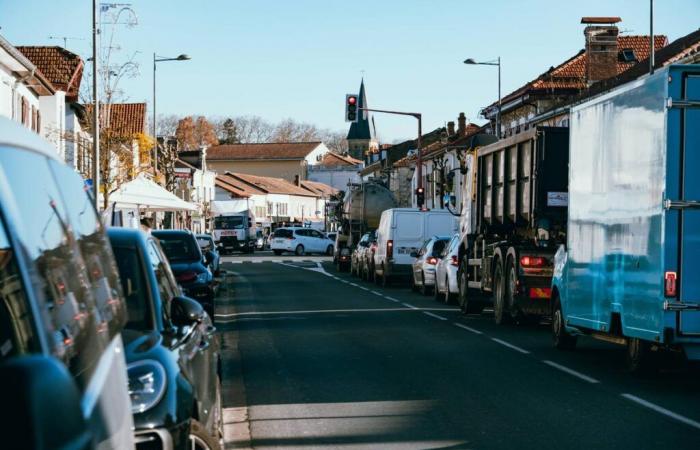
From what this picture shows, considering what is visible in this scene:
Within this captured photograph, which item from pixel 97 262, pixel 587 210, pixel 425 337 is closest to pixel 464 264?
pixel 425 337

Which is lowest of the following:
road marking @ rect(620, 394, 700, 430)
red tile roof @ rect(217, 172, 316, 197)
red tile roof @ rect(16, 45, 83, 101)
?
road marking @ rect(620, 394, 700, 430)

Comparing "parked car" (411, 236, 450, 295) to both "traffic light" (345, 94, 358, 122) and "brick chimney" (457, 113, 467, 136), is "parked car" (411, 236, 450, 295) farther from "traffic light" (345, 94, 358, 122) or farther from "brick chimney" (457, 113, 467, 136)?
"brick chimney" (457, 113, 467, 136)

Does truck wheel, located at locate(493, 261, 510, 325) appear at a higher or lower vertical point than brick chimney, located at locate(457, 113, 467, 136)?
lower

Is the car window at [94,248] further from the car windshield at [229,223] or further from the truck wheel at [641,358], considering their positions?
the car windshield at [229,223]

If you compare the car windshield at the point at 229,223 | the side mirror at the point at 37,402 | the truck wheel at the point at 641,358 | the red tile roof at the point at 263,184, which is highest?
the red tile roof at the point at 263,184

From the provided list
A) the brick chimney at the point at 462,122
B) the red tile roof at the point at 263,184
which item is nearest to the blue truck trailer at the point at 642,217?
the brick chimney at the point at 462,122

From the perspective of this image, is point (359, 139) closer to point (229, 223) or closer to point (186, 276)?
point (229, 223)

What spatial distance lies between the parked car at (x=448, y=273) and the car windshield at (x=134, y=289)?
18.2 meters

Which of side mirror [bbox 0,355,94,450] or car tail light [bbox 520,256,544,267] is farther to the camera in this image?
car tail light [bbox 520,256,544,267]

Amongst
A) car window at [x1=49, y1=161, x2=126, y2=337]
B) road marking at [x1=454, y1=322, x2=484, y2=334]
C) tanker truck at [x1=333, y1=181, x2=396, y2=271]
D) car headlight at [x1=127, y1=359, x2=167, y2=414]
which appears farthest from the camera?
tanker truck at [x1=333, y1=181, x2=396, y2=271]

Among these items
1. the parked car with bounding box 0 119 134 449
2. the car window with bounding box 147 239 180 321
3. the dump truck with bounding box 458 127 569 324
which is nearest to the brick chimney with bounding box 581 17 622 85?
the dump truck with bounding box 458 127 569 324

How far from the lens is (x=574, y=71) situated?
60594 mm

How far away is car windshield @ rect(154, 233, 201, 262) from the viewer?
19.8 meters

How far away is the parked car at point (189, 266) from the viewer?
18516 millimetres
